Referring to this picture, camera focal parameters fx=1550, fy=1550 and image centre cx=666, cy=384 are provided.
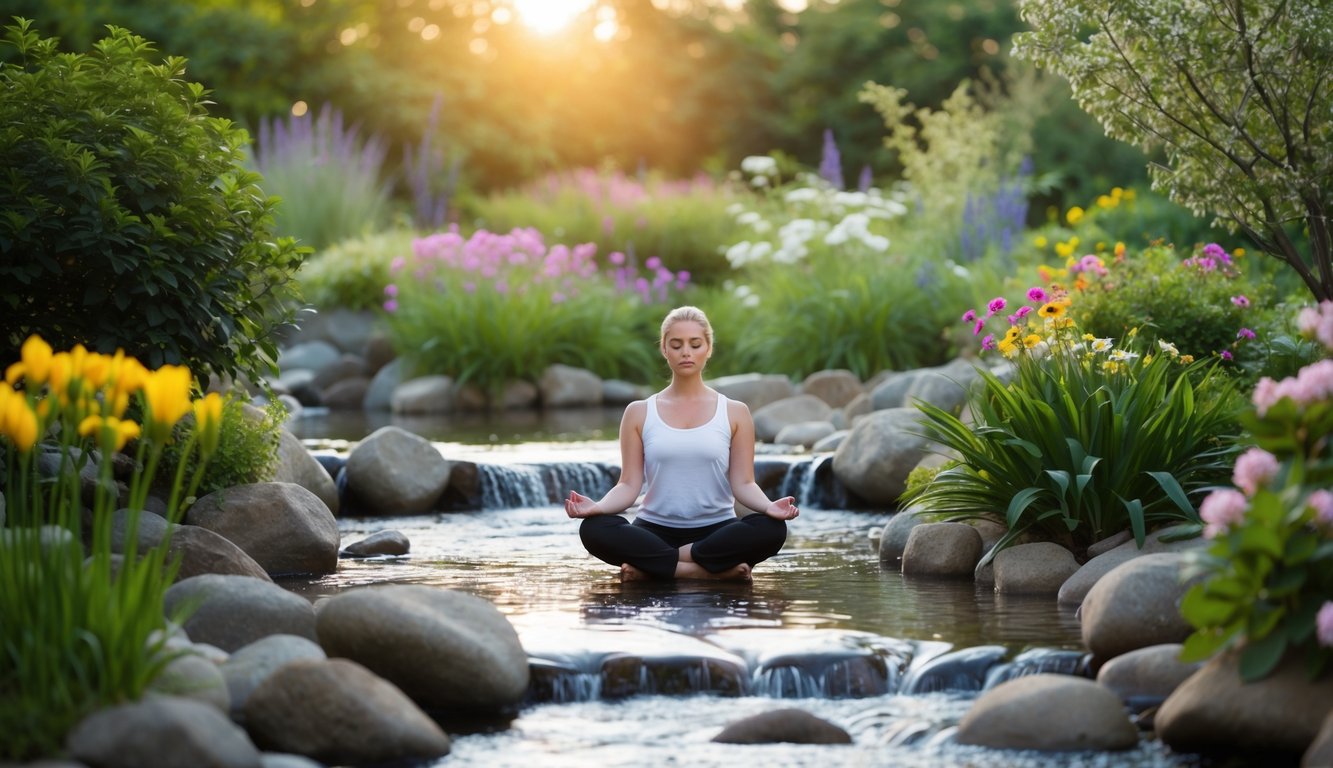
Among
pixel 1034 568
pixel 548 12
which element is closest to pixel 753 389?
pixel 1034 568

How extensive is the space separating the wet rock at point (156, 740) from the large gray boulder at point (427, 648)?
1015 mm

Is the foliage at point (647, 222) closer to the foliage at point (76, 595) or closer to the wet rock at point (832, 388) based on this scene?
the wet rock at point (832, 388)

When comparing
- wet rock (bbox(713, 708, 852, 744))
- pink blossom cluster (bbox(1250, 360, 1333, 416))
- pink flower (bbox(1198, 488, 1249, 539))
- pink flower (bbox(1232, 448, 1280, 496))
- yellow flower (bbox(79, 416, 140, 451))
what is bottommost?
Answer: wet rock (bbox(713, 708, 852, 744))

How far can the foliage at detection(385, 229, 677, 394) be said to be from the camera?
15734 millimetres

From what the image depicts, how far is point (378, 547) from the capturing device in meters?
8.22

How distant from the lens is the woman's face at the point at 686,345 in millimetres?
6887

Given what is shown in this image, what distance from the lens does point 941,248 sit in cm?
1633

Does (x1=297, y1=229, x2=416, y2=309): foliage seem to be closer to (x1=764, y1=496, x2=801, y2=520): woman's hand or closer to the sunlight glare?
(x1=764, y1=496, x2=801, y2=520): woman's hand

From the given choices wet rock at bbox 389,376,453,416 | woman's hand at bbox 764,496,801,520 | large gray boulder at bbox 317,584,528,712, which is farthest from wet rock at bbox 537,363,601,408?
large gray boulder at bbox 317,584,528,712

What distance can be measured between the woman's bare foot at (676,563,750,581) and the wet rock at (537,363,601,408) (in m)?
8.80

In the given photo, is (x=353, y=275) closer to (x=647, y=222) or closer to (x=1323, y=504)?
(x=647, y=222)

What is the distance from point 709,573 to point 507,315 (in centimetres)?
887

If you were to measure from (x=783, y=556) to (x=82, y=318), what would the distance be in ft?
11.9

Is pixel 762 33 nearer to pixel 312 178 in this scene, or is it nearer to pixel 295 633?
pixel 312 178
